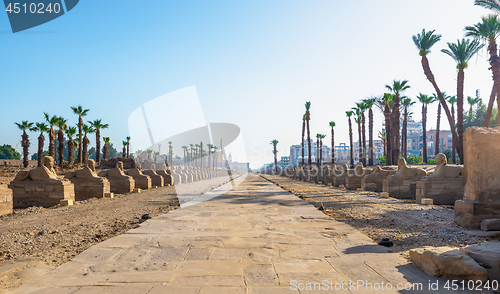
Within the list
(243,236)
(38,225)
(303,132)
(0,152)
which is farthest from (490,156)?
(0,152)

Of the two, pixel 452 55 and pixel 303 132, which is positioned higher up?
pixel 452 55

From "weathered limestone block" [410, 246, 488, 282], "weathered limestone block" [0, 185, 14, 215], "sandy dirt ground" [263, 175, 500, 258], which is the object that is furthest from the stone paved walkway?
"weathered limestone block" [0, 185, 14, 215]

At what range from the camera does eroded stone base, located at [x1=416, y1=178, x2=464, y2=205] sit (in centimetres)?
936

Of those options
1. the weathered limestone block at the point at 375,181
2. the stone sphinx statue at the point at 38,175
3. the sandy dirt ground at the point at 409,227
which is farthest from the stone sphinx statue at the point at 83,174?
the weathered limestone block at the point at 375,181

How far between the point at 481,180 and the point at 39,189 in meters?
12.6

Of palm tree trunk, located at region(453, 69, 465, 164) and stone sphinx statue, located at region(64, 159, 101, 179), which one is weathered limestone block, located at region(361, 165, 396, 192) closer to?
palm tree trunk, located at region(453, 69, 465, 164)

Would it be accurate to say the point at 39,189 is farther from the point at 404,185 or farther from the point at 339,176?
the point at 339,176

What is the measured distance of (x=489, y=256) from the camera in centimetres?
315

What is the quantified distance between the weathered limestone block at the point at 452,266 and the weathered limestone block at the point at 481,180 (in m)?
3.11

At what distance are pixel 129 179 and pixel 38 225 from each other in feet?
32.4

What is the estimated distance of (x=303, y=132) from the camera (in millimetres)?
52500

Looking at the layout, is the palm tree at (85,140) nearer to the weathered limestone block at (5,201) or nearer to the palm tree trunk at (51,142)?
the palm tree trunk at (51,142)

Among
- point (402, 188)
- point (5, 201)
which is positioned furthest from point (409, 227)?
point (5, 201)

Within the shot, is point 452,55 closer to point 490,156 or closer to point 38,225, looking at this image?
point 490,156
